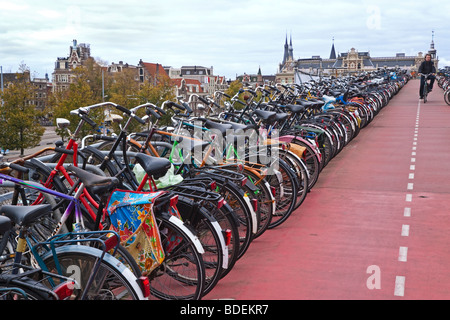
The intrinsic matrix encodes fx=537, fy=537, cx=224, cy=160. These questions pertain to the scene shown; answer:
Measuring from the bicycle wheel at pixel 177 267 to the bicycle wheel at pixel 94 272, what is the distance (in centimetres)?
64

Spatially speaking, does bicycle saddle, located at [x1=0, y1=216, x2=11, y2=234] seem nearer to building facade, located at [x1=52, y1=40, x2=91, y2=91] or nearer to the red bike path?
the red bike path

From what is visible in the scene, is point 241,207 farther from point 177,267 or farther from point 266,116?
point 266,116

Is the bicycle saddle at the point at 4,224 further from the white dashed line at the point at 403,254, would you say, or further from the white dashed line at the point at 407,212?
the white dashed line at the point at 407,212

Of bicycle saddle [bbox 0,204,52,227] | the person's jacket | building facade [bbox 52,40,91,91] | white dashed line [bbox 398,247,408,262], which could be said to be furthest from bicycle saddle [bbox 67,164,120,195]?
building facade [bbox 52,40,91,91]

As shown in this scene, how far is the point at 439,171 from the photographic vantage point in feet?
27.0

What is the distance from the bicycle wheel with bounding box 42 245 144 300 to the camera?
263 cm

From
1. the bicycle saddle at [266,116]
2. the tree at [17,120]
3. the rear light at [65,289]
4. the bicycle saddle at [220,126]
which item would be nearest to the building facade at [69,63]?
the tree at [17,120]

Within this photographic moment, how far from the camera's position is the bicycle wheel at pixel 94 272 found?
2633mm

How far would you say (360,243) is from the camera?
4.89 metres

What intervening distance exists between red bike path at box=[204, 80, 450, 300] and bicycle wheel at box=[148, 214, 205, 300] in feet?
0.93

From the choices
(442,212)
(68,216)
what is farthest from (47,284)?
(442,212)

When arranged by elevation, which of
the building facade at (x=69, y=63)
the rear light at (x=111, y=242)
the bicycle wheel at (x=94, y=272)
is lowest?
the bicycle wheel at (x=94, y=272)

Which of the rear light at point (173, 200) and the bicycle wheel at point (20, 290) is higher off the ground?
the rear light at point (173, 200)

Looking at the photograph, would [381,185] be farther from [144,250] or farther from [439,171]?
[144,250]
